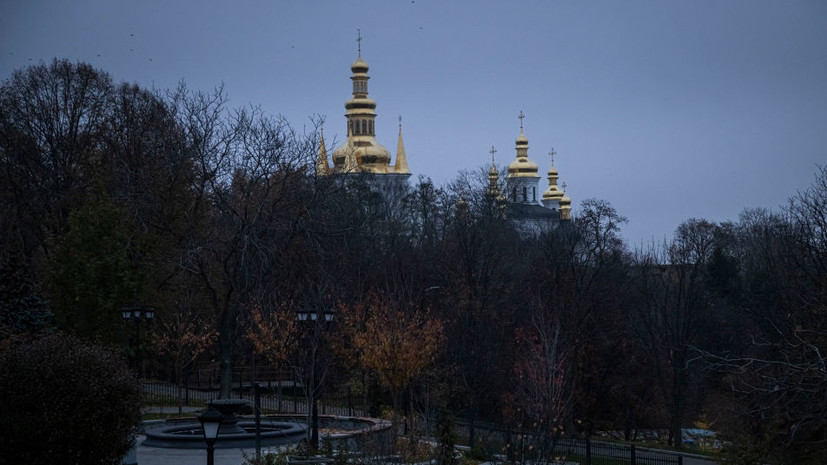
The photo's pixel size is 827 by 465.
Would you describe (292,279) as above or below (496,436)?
above

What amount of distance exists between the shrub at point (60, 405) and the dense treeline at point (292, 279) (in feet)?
31.3

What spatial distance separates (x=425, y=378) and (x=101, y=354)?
45.2 feet

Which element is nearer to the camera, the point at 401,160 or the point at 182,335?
the point at 182,335

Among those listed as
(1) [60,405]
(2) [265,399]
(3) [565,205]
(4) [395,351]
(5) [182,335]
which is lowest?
(2) [265,399]

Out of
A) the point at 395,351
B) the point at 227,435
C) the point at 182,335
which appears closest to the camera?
the point at 227,435

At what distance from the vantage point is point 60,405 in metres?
17.7

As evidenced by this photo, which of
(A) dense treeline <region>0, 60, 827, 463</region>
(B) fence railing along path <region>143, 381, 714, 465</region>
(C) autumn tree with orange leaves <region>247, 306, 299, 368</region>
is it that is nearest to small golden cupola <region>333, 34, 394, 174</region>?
(A) dense treeline <region>0, 60, 827, 463</region>

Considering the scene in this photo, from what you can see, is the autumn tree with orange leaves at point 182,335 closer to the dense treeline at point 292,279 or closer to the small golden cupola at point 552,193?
the dense treeline at point 292,279

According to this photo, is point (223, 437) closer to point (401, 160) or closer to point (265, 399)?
point (265, 399)

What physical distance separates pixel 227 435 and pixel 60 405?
8.82 meters

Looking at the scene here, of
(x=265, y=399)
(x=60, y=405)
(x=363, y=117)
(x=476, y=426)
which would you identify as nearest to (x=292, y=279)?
(x=265, y=399)

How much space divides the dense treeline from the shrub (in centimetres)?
954

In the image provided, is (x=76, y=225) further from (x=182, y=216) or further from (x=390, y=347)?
(x=390, y=347)

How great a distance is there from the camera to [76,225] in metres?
34.0
